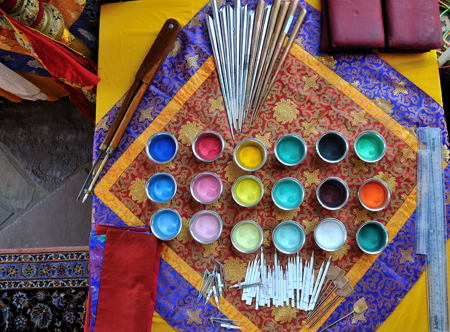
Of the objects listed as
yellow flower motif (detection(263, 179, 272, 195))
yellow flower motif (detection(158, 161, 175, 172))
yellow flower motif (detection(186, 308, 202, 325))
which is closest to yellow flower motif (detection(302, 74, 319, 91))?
yellow flower motif (detection(263, 179, 272, 195))

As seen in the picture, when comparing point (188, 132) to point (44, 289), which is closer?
point (188, 132)

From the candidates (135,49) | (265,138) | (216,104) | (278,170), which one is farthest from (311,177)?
(135,49)

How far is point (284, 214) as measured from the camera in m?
1.43

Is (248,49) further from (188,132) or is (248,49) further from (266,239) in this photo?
(266,239)

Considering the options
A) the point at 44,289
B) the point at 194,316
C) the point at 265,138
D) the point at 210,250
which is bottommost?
the point at 44,289

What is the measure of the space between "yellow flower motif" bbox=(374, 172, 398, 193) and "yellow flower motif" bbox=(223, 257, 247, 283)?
29.1 inches

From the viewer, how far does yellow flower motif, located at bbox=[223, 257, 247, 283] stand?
139 centimetres

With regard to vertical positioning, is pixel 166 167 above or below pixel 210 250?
above

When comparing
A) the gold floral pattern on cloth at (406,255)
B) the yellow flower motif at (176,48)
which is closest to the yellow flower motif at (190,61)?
the yellow flower motif at (176,48)

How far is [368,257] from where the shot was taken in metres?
1.40

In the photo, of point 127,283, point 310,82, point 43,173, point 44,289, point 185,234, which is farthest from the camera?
point 43,173

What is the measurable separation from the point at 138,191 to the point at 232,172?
44cm

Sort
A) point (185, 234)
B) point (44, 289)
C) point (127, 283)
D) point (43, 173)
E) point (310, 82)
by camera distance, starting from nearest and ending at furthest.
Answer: point (127, 283) < point (185, 234) < point (310, 82) < point (44, 289) < point (43, 173)

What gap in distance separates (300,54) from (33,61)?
57.8 inches
